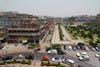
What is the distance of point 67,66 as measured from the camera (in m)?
20.0

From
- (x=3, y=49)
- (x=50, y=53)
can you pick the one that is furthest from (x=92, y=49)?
(x=3, y=49)

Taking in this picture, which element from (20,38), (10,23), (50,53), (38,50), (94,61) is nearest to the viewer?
(94,61)

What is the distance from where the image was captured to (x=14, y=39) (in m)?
38.3

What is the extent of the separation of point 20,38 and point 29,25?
604 centimetres

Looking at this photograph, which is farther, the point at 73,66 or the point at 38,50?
the point at 38,50

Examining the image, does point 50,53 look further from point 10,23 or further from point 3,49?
point 10,23

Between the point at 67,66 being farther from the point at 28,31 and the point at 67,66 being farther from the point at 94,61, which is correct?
the point at 28,31

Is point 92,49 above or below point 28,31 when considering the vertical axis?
below

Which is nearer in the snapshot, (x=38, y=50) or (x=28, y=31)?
(x=38, y=50)

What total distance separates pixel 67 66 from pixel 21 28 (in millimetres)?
24580

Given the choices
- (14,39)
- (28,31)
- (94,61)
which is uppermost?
(28,31)

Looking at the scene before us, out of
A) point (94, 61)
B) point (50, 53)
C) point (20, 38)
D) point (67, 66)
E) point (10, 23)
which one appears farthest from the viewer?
point (10, 23)

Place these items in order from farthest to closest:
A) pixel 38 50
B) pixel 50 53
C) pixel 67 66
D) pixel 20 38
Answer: pixel 20 38 → pixel 38 50 → pixel 50 53 → pixel 67 66

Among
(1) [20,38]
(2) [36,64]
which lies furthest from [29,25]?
(2) [36,64]
